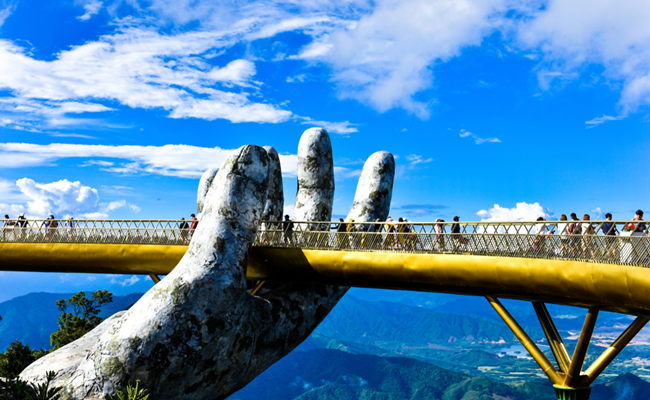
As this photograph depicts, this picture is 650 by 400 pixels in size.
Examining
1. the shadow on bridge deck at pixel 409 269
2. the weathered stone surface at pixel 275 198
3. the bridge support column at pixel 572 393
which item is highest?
the weathered stone surface at pixel 275 198

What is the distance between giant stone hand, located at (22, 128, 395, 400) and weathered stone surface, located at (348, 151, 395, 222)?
6.82 m

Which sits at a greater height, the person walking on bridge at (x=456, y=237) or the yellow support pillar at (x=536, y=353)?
the person walking on bridge at (x=456, y=237)

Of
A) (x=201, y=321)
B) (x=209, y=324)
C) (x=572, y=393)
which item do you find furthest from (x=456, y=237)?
(x=201, y=321)

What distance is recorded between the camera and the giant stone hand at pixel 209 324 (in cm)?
1656

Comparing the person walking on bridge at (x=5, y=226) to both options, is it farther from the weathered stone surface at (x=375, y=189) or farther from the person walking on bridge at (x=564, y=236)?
the person walking on bridge at (x=564, y=236)

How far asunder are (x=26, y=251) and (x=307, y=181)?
1578 centimetres

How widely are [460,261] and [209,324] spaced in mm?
9258

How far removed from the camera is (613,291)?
45.4 feet

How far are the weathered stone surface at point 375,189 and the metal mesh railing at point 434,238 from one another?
2982mm

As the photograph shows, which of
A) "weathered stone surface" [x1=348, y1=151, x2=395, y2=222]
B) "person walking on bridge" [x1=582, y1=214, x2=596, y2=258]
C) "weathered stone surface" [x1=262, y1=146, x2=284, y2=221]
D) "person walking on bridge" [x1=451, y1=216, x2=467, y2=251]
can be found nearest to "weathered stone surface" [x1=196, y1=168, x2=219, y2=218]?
"weathered stone surface" [x1=262, y1=146, x2=284, y2=221]

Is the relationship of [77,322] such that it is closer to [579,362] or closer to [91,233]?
[91,233]

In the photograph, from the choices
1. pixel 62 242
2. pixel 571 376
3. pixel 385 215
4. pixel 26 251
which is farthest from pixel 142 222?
pixel 571 376

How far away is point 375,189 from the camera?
29.2 m

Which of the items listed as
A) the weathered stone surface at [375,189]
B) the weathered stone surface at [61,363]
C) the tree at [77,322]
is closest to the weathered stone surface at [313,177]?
the weathered stone surface at [375,189]
